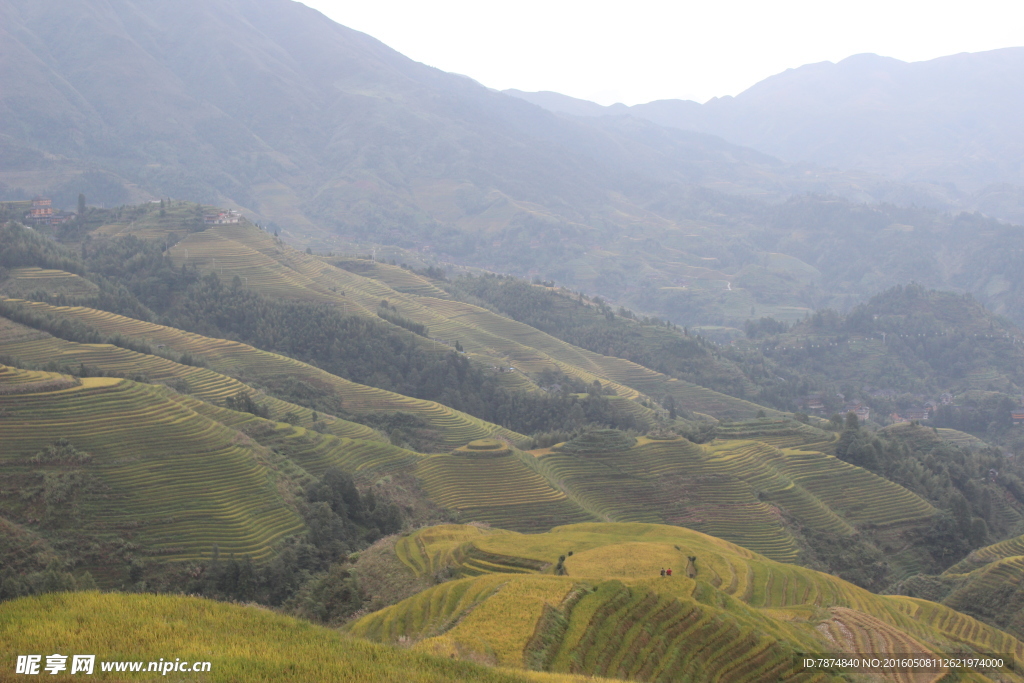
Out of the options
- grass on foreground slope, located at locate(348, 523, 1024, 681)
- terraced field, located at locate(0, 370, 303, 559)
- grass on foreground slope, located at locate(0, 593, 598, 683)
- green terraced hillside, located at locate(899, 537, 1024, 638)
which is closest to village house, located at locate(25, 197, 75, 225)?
terraced field, located at locate(0, 370, 303, 559)

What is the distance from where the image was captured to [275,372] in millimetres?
84500

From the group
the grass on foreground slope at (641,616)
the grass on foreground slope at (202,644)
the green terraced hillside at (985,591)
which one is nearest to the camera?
the grass on foreground slope at (202,644)

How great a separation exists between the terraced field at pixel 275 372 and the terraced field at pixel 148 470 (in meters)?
27.2

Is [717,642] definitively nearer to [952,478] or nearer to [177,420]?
[177,420]

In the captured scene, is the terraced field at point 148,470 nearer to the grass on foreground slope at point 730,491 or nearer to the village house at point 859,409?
the grass on foreground slope at point 730,491

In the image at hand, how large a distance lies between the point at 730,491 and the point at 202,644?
2165 inches

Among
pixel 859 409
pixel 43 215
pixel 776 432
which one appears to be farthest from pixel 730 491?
pixel 43 215

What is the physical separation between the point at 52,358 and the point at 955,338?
6648 inches

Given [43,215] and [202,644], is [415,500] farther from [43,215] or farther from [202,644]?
[43,215]

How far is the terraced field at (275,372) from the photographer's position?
265ft

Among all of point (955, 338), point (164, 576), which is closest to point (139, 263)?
point (164, 576)

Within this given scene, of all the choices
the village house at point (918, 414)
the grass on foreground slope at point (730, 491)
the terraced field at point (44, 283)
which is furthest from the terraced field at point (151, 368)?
the village house at point (918, 414)

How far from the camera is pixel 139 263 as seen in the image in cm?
11125

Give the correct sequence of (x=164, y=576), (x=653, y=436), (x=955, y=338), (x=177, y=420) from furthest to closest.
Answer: (x=955, y=338), (x=653, y=436), (x=177, y=420), (x=164, y=576)
